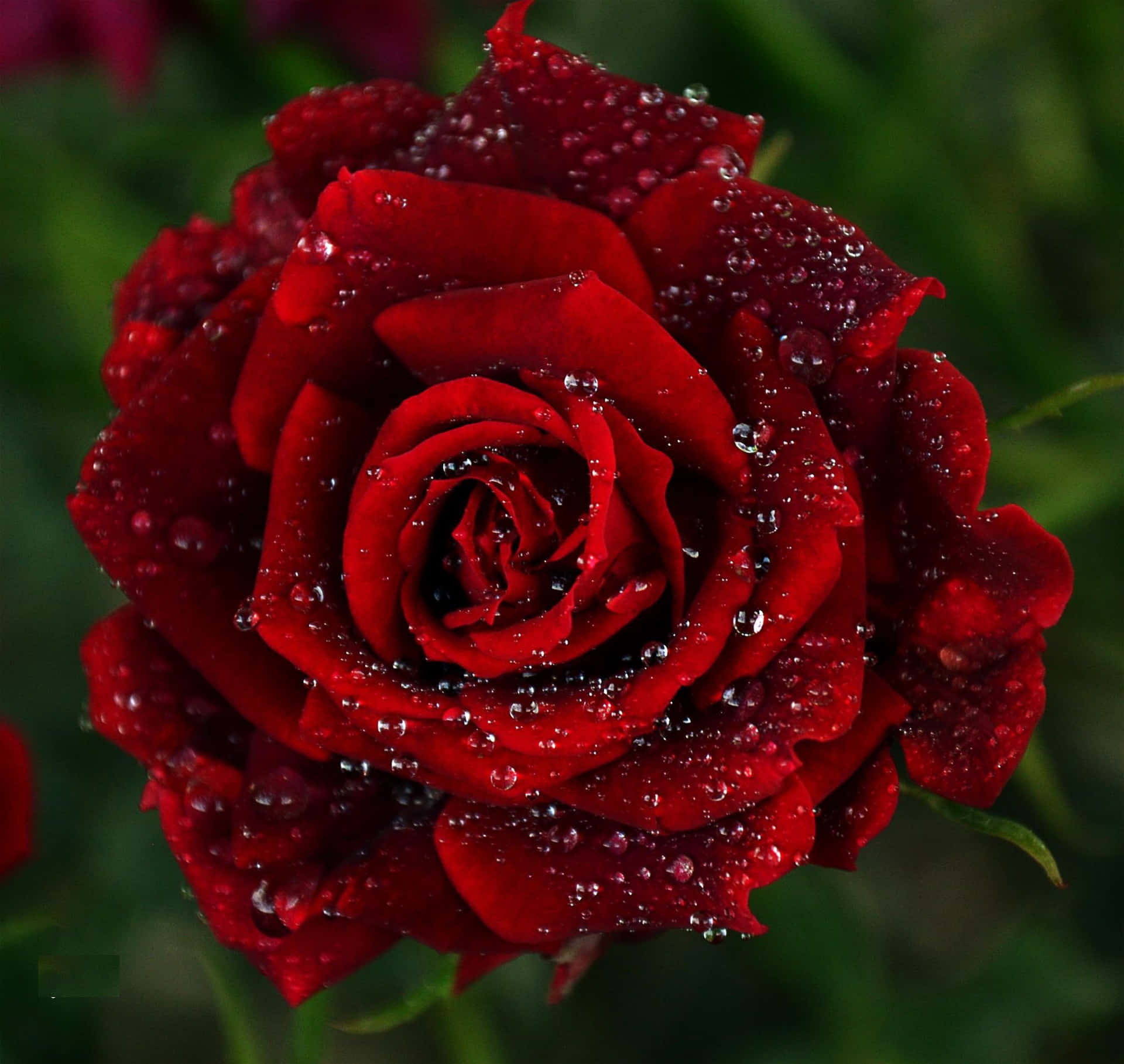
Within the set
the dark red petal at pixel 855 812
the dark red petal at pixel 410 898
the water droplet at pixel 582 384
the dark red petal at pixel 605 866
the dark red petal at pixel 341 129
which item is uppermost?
the dark red petal at pixel 341 129

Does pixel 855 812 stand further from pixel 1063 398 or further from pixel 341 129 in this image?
pixel 341 129

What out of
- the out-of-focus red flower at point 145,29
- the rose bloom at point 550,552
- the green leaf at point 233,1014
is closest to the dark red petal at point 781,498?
the rose bloom at point 550,552

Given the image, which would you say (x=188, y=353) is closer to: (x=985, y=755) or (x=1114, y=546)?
(x=985, y=755)

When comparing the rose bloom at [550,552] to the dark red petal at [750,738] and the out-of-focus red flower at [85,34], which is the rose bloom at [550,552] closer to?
the dark red petal at [750,738]

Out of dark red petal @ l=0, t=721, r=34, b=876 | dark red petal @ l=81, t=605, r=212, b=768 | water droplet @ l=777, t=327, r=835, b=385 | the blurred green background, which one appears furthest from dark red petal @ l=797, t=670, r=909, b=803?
dark red petal @ l=0, t=721, r=34, b=876

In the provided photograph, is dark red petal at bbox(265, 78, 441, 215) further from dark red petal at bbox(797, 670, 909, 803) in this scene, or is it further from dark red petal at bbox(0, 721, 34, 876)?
dark red petal at bbox(0, 721, 34, 876)

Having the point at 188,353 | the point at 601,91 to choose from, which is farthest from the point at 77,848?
the point at 601,91

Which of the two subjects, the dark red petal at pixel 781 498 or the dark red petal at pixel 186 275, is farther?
the dark red petal at pixel 186 275
